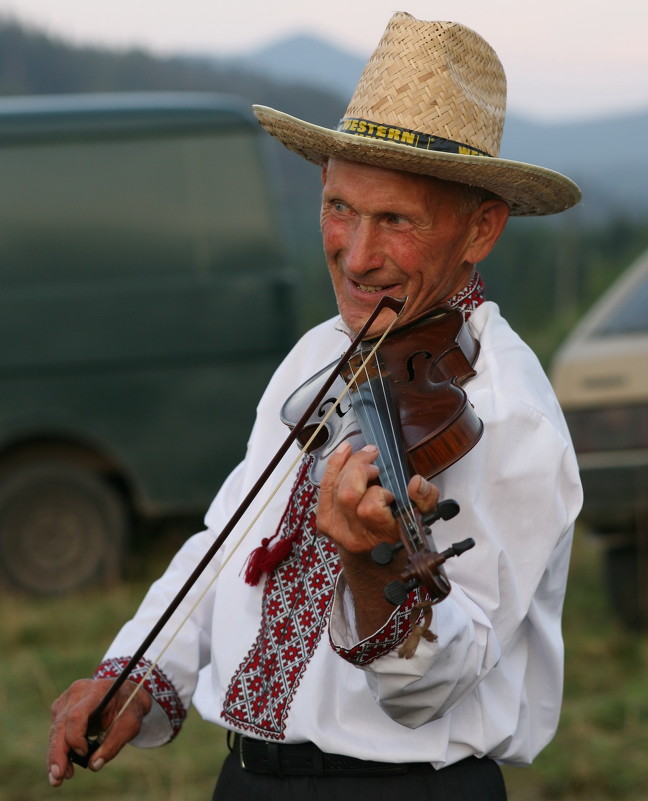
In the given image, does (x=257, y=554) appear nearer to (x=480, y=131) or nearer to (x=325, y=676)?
(x=325, y=676)

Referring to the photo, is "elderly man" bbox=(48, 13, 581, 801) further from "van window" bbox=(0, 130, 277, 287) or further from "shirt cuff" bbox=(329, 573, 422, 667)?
"van window" bbox=(0, 130, 277, 287)

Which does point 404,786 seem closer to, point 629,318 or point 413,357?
point 413,357

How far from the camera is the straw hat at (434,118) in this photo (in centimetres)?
198

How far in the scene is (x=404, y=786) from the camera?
1.99m

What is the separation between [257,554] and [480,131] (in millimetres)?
793

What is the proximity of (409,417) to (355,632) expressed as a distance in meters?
0.32

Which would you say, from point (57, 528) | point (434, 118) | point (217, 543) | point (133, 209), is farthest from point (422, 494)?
point (57, 528)

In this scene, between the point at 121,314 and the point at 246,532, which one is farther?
the point at 121,314

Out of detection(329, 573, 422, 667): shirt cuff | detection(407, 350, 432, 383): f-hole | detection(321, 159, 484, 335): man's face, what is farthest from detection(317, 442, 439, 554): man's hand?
detection(321, 159, 484, 335): man's face

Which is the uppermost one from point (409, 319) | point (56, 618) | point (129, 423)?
point (409, 319)

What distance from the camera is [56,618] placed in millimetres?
6176

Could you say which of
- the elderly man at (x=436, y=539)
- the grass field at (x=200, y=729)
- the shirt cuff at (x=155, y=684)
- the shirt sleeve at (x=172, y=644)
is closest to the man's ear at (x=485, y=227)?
the elderly man at (x=436, y=539)

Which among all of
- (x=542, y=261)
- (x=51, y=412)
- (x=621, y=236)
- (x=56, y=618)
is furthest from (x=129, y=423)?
(x=621, y=236)

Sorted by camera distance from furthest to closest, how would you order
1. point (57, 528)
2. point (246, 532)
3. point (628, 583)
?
point (57, 528) < point (628, 583) < point (246, 532)
